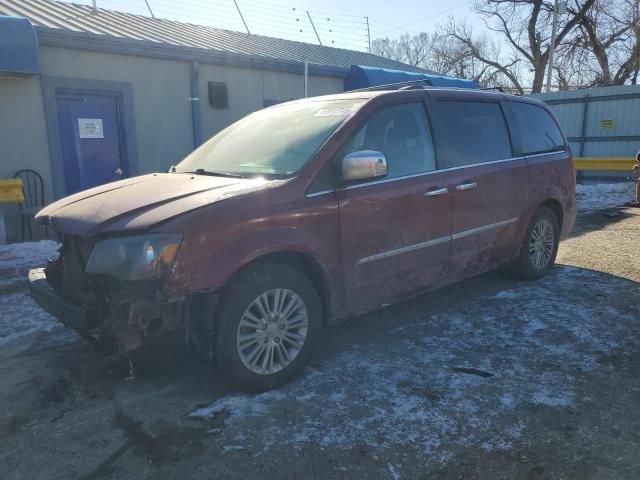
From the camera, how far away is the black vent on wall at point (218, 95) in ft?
31.9

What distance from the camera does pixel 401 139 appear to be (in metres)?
4.03

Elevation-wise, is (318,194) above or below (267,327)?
above

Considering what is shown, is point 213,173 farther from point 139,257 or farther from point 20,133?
point 20,133

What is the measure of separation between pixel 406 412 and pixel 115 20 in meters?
9.98

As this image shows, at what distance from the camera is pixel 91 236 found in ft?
9.77

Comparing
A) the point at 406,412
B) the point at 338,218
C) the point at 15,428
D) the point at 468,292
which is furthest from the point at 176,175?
the point at 468,292

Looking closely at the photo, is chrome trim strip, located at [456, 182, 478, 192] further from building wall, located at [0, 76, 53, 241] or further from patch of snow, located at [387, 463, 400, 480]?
building wall, located at [0, 76, 53, 241]

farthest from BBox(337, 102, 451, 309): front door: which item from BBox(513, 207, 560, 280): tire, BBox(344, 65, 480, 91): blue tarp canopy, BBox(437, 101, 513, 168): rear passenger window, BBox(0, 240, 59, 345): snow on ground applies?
BBox(344, 65, 480, 91): blue tarp canopy

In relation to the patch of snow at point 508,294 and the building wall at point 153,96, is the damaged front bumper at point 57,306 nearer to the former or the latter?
the patch of snow at point 508,294

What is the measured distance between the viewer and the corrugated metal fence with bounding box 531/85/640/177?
14.6 meters

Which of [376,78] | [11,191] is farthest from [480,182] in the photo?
[376,78]

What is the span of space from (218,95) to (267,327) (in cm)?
750

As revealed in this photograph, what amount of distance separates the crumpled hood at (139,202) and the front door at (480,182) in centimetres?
177

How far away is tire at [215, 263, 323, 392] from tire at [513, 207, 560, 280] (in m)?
2.78
